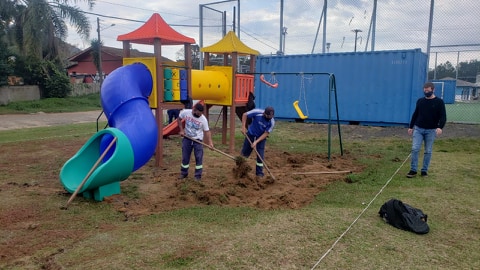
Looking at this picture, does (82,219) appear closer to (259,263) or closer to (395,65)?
(259,263)

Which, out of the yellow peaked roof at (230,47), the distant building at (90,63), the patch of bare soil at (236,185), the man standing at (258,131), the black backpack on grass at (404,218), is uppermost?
the distant building at (90,63)

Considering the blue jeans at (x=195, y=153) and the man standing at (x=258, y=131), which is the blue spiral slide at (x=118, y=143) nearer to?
the blue jeans at (x=195, y=153)

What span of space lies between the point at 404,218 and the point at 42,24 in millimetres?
23092

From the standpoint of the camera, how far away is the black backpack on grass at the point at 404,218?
4.45 meters

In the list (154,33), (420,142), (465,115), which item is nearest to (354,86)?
(465,115)

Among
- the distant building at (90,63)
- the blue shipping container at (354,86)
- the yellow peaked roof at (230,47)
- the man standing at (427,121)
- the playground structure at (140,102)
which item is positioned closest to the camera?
the playground structure at (140,102)

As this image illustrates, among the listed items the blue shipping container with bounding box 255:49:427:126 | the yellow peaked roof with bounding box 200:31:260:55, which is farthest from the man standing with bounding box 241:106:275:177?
the blue shipping container with bounding box 255:49:427:126

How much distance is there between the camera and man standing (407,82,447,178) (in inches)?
267

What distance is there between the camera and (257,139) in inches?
279

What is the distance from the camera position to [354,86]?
14.3 meters

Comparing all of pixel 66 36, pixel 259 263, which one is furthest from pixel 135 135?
pixel 66 36

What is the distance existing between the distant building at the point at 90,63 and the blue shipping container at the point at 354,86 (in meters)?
28.4

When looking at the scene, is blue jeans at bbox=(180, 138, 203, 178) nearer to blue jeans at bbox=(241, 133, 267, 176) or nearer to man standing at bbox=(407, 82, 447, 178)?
blue jeans at bbox=(241, 133, 267, 176)

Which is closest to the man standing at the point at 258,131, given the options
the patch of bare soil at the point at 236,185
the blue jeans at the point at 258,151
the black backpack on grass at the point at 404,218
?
the blue jeans at the point at 258,151
